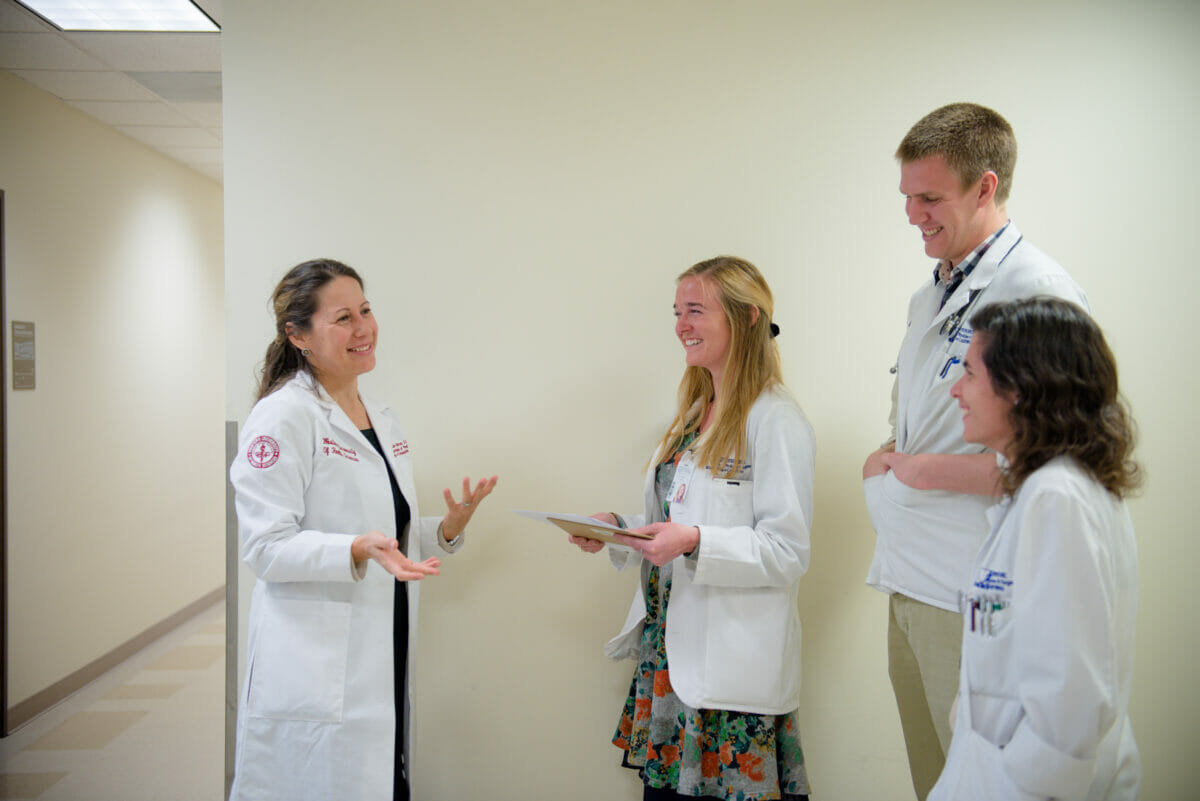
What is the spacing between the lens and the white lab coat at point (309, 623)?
69.6 inches

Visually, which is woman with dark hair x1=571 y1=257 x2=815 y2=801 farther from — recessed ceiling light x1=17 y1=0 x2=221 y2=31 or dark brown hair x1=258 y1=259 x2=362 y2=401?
recessed ceiling light x1=17 y1=0 x2=221 y2=31

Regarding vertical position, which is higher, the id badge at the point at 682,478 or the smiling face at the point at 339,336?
the smiling face at the point at 339,336

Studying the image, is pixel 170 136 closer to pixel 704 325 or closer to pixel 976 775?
pixel 704 325

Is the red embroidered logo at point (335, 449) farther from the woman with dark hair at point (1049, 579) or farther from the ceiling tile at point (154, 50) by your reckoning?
the ceiling tile at point (154, 50)

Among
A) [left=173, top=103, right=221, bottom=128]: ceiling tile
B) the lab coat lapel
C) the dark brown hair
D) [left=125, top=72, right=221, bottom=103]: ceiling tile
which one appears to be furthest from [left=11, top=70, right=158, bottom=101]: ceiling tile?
the lab coat lapel

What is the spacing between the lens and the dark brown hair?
197cm

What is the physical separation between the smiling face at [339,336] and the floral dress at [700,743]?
0.89 m

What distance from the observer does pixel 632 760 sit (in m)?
2.01

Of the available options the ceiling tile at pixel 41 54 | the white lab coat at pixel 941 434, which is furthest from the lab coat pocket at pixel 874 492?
the ceiling tile at pixel 41 54

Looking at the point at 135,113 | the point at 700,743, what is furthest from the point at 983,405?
the point at 135,113

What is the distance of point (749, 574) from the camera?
1.77m

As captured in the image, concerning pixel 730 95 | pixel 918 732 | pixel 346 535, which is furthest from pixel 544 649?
pixel 730 95

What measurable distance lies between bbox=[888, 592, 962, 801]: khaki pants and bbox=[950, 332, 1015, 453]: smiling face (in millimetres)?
518

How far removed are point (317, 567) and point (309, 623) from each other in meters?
0.19
